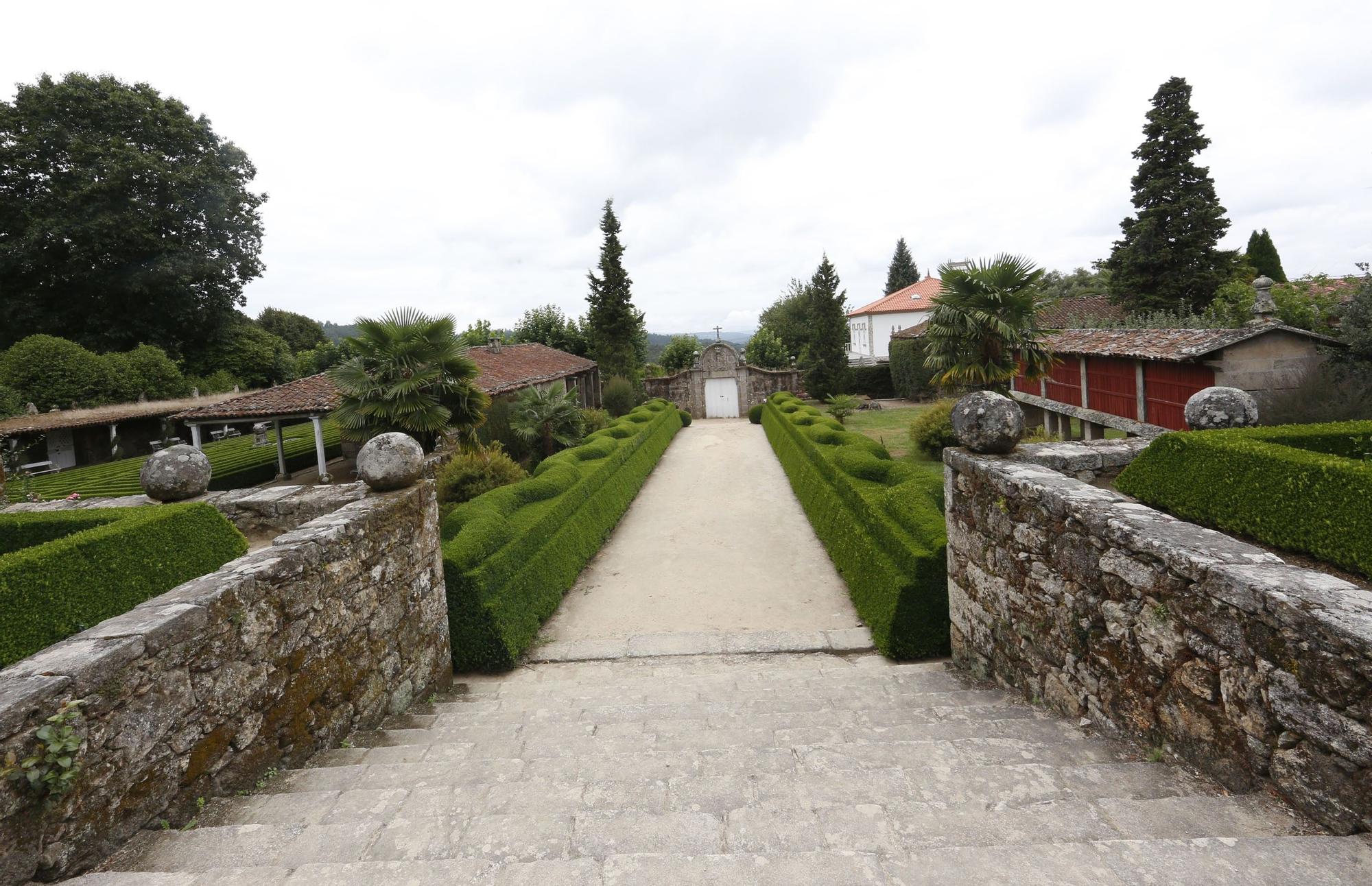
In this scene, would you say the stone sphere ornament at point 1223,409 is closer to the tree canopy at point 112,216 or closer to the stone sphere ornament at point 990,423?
the stone sphere ornament at point 990,423

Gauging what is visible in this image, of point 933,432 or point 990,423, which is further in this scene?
point 933,432

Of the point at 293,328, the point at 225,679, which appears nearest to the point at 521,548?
the point at 225,679

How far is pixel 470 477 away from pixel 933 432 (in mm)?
11040

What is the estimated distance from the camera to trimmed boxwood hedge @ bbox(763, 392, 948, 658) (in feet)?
21.6

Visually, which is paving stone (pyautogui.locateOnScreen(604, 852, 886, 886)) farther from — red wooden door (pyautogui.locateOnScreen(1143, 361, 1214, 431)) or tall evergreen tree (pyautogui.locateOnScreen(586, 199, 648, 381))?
tall evergreen tree (pyautogui.locateOnScreen(586, 199, 648, 381))

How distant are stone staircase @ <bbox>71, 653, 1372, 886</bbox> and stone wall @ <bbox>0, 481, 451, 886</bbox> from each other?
0.60 feet

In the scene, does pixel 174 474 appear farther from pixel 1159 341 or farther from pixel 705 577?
pixel 1159 341

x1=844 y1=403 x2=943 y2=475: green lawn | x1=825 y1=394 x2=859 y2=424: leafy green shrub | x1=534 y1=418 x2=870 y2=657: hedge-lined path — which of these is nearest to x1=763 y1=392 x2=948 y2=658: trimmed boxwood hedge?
x1=534 y1=418 x2=870 y2=657: hedge-lined path

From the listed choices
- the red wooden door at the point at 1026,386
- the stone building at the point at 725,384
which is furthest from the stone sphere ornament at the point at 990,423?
the stone building at the point at 725,384

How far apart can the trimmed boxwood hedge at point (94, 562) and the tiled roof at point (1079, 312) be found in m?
27.5

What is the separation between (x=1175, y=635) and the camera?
321cm

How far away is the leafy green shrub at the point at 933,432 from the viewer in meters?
16.8

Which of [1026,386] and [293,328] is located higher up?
[293,328]

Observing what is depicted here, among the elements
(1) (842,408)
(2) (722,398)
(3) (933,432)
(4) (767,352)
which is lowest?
(3) (933,432)
